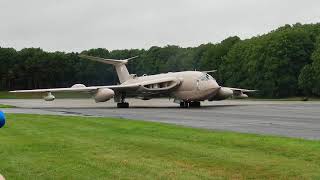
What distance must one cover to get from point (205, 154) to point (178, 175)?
2.68 meters

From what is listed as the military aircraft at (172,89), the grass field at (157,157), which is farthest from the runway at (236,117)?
the military aircraft at (172,89)

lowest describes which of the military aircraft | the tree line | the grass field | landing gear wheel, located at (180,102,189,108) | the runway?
the grass field

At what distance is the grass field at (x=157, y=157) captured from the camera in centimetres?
929

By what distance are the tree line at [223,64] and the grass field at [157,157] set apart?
240ft

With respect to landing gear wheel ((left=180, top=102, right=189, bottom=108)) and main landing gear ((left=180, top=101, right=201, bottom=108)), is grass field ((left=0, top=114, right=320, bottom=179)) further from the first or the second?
main landing gear ((left=180, top=101, right=201, bottom=108))

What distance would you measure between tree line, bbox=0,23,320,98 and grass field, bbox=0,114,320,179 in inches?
2885

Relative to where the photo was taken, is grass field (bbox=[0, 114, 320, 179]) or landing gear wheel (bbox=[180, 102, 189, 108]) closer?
grass field (bbox=[0, 114, 320, 179])

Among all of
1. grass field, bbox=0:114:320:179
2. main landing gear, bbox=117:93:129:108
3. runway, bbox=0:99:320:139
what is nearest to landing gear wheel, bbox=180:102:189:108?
main landing gear, bbox=117:93:129:108

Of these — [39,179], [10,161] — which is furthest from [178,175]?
[10,161]

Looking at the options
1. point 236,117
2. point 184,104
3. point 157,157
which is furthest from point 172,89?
point 157,157

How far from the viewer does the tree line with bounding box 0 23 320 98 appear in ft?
306

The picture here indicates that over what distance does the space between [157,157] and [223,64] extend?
104m

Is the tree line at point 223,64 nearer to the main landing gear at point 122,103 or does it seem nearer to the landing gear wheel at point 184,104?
the landing gear wheel at point 184,104

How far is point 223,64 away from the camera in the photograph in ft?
376
